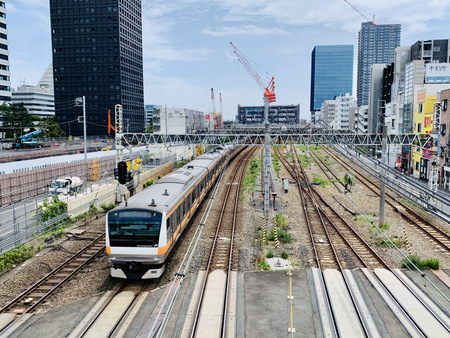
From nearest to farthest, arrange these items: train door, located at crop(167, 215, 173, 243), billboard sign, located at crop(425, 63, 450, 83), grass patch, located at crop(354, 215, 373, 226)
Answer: train door, located at crop(167, 215, 173, 243) → grass patch, located at crop(354, 215, 373, 226) → billboard sign, located at crop(425, 63, 450, 83)

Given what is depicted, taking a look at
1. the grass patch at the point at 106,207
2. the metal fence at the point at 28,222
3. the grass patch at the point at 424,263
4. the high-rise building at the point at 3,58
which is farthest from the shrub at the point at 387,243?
the high-rise building at the point at 3,58

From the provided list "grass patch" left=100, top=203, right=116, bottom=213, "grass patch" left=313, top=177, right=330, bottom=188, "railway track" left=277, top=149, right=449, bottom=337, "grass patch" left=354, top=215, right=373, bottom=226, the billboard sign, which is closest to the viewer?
"railway track" left=277, top=149, right=449, bottom=337

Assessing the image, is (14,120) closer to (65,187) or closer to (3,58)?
(3,58)

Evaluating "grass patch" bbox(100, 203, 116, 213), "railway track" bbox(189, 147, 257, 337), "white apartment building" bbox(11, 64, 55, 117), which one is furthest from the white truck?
"white apartment building" bbox(11, 64, 55, 117)

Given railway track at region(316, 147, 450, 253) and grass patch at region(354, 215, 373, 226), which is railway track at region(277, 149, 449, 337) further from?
railway track at region(316, 147, 450, 253)

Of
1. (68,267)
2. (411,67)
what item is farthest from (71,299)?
(411,67)

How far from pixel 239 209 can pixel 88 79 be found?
291 ft

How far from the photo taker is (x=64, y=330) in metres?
10.9

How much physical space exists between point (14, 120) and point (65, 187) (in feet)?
155

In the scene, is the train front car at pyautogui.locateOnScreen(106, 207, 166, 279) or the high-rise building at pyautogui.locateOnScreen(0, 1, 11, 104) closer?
the train front car at pyautogui.locateOnScreen(106, 207, 166, 279)

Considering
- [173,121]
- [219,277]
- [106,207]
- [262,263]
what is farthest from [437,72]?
[219,277]

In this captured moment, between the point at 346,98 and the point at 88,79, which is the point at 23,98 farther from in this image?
the point at 346,98

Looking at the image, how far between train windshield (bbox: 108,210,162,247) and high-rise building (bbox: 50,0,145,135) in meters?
92.5

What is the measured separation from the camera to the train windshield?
13305 mm
